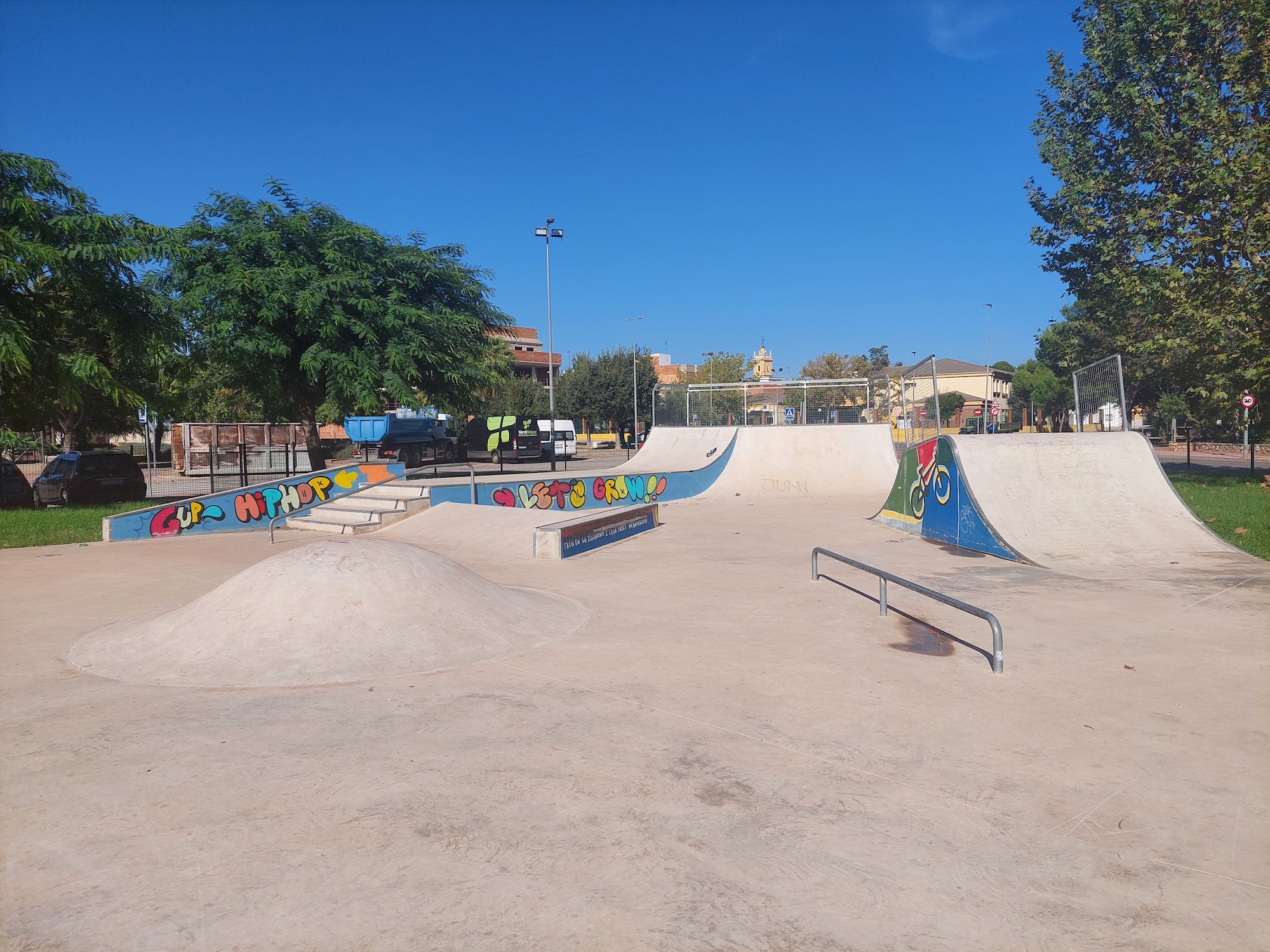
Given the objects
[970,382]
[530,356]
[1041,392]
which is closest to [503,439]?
[530,356]

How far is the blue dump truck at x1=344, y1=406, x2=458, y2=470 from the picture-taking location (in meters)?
29.3

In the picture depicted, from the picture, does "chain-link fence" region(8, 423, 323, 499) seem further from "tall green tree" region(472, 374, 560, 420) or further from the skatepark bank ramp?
"tall green tree" region(472, 374, 560, 420)

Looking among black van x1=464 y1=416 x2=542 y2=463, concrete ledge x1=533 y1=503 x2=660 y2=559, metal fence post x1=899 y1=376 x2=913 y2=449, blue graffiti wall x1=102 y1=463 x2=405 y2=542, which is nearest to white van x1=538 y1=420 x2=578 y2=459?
black van x1=464 y1=416 x2=542 y2=463

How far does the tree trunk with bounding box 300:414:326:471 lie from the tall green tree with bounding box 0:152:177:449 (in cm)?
448

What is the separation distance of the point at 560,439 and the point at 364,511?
75.3 feet

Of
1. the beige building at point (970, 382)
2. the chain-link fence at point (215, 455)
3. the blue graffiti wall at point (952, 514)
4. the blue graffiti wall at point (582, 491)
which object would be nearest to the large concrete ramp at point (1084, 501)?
the blue graffiti wall at point (952, 514)

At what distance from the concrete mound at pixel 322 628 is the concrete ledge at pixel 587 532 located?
400cm

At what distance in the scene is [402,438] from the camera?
30219 millimetres

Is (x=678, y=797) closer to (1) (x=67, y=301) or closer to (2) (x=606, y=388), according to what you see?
(1) (x=67, y=301)

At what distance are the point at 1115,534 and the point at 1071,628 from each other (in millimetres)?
5146

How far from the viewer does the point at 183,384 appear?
74.3ft

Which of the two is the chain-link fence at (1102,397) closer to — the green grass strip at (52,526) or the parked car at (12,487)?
the green grass strip at (52,526)

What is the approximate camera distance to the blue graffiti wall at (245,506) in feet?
45.9

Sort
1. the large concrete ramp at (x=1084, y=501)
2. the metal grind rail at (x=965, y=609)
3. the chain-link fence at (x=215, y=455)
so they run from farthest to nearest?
the chain-link fence at (x=215, y=455) < the large concrete ramp at (x=1084, y=501) < the metal grind rail at (x=965, y=609)
